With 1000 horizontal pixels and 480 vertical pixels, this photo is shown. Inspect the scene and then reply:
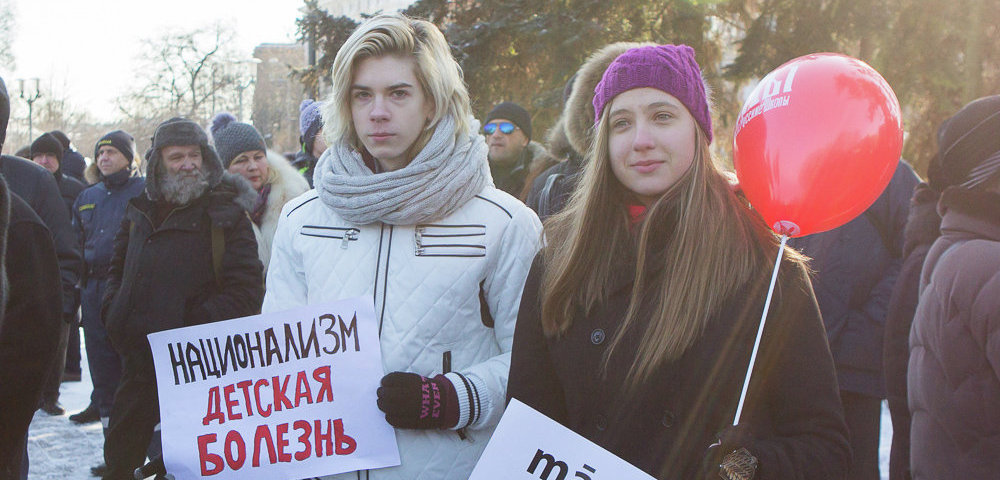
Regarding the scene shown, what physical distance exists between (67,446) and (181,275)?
9.65ft

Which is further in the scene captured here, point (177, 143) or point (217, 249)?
point (177, 143)

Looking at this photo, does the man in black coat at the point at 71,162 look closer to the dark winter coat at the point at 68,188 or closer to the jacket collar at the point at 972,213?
the dark winter coat at the point at 68,188

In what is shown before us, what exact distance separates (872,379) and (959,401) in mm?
1710

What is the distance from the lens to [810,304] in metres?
1.90

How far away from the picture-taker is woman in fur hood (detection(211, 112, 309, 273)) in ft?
16.8

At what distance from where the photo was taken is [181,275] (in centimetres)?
423

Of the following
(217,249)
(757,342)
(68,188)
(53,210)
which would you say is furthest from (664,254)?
(68,188)

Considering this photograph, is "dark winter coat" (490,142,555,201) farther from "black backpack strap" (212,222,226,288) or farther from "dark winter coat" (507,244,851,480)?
"dark winter coat" (507,244,851,480)

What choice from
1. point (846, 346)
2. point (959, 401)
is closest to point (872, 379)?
point (846, 346)

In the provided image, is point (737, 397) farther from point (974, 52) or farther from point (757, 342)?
point (974, 52)

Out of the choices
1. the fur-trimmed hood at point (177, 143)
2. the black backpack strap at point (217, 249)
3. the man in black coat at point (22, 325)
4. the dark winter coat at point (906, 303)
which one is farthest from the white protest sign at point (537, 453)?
the fur-trimmed hood at point (177, 143)

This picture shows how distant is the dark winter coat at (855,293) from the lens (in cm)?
416

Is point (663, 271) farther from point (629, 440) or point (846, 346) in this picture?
point (846, 346)

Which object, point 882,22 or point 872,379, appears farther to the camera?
point 882,22
